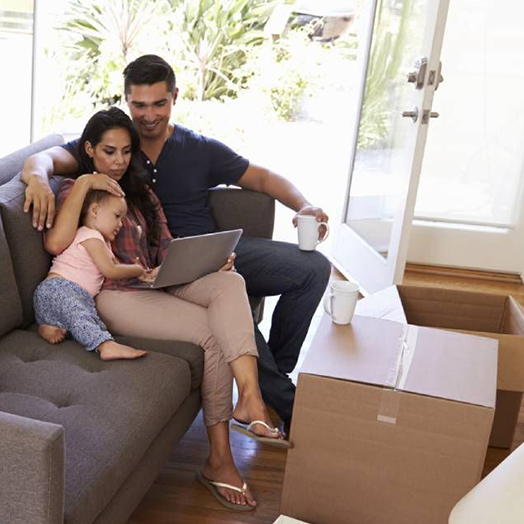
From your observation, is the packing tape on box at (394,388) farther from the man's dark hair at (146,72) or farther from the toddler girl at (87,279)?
the man's dark hair at (146,72)

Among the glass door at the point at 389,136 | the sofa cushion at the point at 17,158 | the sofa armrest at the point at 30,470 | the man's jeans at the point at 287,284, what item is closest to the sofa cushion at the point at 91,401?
the sofa armrest at the point at 30,470

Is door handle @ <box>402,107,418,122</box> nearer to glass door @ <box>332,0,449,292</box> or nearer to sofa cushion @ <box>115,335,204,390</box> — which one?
glass door @ <box>332,0,449,292</box>

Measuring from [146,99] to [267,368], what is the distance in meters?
0.92

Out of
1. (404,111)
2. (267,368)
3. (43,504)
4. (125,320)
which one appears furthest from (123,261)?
(404,111)

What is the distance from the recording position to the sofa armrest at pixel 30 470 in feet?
4.25

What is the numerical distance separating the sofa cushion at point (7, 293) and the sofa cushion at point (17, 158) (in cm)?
33

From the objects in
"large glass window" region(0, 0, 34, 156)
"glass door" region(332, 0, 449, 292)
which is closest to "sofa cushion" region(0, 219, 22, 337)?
"glass door" region(332, 0, 449, 292)

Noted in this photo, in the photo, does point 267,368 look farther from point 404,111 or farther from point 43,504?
point 404,111

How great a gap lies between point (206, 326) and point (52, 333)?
405 mm

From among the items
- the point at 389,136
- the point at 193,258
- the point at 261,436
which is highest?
the point at 389,136

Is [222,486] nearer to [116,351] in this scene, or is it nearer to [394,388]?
[116,351]

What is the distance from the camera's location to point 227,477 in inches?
82.0

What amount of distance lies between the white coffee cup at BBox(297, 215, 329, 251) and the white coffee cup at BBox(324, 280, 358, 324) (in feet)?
1.94

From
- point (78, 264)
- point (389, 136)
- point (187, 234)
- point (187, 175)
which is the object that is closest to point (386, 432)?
point (78, 264)
